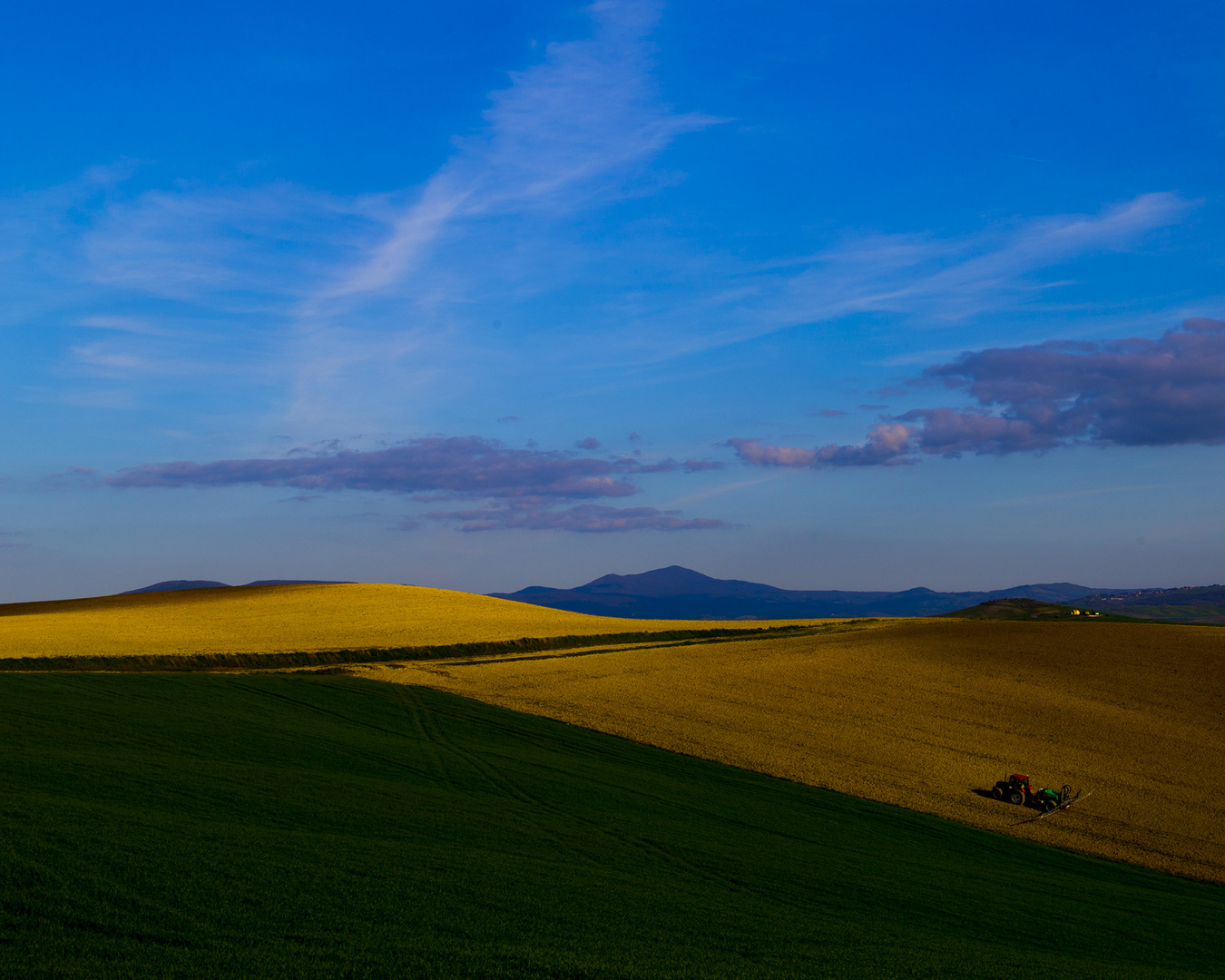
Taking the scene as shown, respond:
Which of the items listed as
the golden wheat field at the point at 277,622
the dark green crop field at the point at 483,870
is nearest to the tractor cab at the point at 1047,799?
the dark green crop field at the point at 483,870

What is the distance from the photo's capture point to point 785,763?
27.8 metres

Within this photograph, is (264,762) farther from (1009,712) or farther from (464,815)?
(1009,712)

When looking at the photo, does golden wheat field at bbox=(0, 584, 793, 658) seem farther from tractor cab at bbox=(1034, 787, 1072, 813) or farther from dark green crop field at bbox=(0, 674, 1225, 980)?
tractor cab at bbox=(1034, 787, 1072, 813)

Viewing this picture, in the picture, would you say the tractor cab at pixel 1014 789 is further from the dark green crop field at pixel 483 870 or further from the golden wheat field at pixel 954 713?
the dark green crop field at pixel 483 870

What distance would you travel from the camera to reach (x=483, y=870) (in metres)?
13.8

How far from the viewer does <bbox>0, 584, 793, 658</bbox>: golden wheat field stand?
4775 centimetres

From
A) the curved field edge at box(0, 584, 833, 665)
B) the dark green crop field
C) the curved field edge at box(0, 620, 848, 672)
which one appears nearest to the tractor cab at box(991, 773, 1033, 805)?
the dark green crop field

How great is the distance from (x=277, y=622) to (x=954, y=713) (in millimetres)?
45844

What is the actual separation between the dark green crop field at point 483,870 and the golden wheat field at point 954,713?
2423 mm

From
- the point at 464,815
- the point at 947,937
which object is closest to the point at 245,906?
the point at 464,815

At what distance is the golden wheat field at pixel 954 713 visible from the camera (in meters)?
24.8

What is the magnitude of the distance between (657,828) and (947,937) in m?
6.96

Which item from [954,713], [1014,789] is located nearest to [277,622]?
[954,713]

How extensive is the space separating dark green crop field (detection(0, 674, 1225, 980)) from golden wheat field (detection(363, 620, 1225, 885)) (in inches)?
95.4
